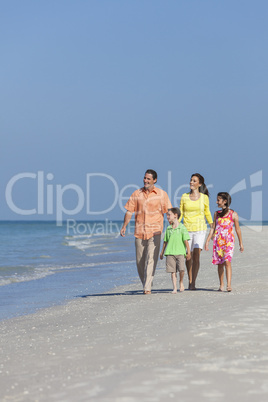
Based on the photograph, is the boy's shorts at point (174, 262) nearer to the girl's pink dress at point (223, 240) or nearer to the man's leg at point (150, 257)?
the man's leg at point (150, 257)

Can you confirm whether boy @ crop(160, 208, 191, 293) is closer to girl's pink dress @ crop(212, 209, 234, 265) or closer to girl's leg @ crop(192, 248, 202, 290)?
girl's leg @ crop(192, 248, 202, 290)

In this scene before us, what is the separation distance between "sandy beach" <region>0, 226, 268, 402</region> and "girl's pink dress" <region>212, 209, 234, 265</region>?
736mm

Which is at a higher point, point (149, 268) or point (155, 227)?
point (155, 227)

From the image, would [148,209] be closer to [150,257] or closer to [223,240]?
[150,257]

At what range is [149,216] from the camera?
9344mm

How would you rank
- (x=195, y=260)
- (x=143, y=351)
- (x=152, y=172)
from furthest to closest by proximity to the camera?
(x=195, y=260), (x=152, y=172), (x=143, y=351)

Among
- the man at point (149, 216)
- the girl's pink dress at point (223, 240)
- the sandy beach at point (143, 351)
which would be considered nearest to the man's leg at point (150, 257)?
the man at point (149, 216)

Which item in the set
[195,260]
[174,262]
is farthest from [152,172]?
[195,260]

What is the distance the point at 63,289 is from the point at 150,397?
26.3 ft

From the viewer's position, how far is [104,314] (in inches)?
297

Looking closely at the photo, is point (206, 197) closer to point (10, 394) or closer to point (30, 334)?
point (30, 334)

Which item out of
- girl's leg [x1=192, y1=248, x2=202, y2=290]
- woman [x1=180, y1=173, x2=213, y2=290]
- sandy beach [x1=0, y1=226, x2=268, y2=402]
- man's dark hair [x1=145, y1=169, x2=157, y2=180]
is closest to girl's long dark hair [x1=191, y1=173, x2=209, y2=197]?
woman [x1=180, y1=173, x2=213, y2=290]

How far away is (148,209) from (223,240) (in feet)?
4.08

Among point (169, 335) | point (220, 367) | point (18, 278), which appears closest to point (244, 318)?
point (169, 335)
